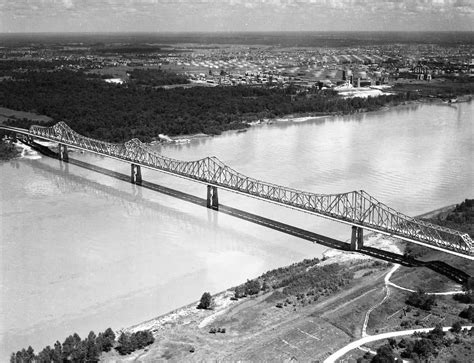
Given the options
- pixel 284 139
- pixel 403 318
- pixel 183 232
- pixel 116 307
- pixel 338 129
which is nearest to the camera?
pixel 403 318

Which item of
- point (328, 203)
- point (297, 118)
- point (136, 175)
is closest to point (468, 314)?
point (328, 203)

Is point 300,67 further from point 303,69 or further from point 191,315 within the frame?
point 191,315

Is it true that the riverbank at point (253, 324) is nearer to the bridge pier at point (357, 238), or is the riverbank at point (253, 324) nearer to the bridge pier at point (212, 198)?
the bridge pier at point (357, 238)

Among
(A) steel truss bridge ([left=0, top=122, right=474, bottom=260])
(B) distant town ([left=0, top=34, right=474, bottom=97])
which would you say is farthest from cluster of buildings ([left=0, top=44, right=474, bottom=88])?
(A) steel truss bridge ([left=0, top=122, right=474, bottom=260])

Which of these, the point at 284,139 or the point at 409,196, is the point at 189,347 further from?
the point at 284,139

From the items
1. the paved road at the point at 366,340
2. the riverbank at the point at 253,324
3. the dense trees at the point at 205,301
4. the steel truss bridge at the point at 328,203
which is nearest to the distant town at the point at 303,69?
the steel truss bridge at the point at 328,203

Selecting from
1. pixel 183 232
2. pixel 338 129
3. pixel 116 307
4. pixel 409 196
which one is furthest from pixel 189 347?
pixel 338 129
